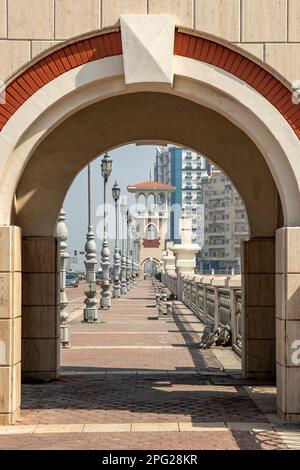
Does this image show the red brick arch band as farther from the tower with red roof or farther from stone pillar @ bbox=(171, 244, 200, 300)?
the tower with red roof

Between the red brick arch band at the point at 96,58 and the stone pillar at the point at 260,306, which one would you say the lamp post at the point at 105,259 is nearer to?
the stone pillar at the point at 260,306

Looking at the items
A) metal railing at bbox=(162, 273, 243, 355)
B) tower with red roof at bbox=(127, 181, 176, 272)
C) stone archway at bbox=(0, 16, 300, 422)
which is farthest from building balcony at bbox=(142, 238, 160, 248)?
stone archway at bbox=(0, 16, 300, 422)

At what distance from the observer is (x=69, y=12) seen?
36.8ft

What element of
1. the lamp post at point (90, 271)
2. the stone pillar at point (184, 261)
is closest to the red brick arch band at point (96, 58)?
the lamp post at point (90, 271)

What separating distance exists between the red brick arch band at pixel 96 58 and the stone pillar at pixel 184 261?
36633 millimetres

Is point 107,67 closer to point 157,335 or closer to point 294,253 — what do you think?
point 294,253

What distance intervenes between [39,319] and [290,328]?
18.9 ft

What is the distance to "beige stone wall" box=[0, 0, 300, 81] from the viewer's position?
11.1m

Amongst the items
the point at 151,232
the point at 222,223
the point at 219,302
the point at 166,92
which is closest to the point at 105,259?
the point at 219,302

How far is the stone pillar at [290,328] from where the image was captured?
10859mm

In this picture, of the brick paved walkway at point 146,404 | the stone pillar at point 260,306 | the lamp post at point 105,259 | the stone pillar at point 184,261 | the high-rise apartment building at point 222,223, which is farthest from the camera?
the high-rise apartment building at point 222,223

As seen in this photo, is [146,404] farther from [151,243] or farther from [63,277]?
[151,243]
